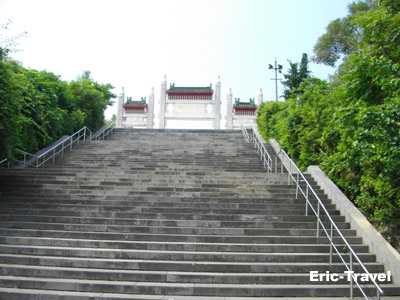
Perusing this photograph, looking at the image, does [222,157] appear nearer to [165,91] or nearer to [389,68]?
[389,68]

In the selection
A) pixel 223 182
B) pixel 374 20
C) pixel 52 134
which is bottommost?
pixel 223 182

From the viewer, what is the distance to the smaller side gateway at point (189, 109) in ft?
76.1

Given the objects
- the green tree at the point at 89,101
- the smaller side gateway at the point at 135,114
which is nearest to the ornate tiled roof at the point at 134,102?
the smaller side gateway at the point at 135,114

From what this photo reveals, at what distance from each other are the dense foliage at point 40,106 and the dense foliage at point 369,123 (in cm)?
783

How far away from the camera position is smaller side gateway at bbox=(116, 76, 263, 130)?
23203 millimetres

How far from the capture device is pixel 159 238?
6402mm

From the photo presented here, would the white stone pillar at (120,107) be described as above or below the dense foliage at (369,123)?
above

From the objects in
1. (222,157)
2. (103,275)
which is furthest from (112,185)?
(222,157)

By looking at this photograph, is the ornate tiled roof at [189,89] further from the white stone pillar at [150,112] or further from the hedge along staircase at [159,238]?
the hedge along staircase at [159,238]

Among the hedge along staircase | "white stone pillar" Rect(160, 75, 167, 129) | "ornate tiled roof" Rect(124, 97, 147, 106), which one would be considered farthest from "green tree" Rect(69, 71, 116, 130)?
the hedge along staircase

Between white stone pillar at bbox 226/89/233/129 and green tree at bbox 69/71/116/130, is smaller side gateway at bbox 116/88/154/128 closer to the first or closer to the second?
green tree at bbox 69/71/116/130

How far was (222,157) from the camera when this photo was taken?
12.9 m

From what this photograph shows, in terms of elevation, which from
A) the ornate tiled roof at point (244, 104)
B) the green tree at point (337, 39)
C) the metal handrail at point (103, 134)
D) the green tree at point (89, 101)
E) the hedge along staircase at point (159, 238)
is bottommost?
the hedge along staircase at point (159, 238)

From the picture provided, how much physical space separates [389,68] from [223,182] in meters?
5.27
